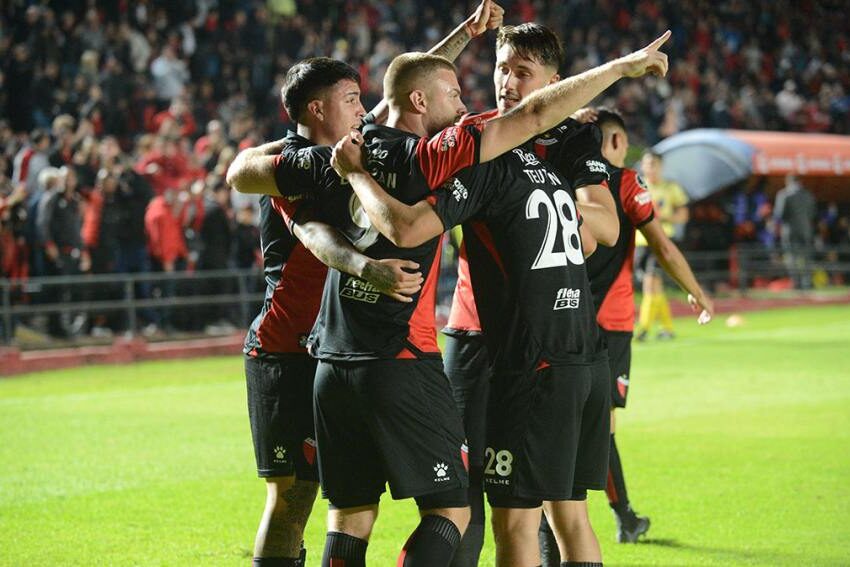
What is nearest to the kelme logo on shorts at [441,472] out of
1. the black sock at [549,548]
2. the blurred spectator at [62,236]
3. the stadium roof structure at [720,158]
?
the black sock at [549,548]

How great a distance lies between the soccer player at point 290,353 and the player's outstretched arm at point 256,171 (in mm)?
38

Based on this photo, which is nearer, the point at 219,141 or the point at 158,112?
the point at 219,141

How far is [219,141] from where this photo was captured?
64.0 feet

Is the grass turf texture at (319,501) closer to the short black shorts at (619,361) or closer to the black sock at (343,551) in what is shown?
the short black shorts at (619,361)

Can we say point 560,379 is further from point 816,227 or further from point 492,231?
point 816,227

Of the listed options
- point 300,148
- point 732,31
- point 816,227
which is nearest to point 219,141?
point 300,148

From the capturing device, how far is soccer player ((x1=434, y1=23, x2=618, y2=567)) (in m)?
5.11

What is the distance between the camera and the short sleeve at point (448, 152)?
14.6 feet

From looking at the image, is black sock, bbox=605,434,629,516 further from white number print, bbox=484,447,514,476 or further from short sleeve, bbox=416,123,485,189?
short sleeve, bbox=416,123,485,189

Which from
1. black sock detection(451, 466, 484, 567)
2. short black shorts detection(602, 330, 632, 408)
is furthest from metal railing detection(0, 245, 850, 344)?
black sock detection(451, 466, 484, 567)

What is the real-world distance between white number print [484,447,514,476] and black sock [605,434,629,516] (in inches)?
81.9

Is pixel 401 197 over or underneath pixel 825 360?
over

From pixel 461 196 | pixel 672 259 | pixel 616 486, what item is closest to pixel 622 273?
pixel 672 259

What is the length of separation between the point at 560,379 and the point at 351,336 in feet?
2.66
